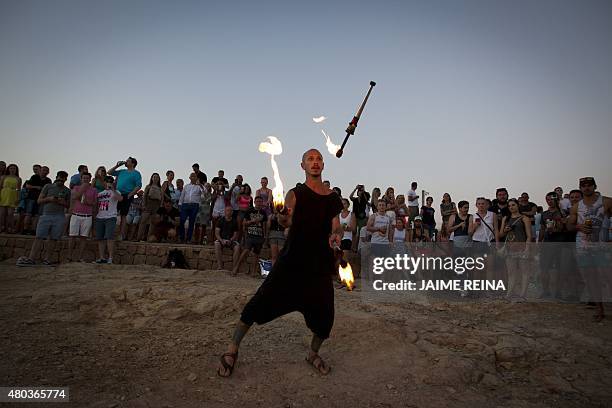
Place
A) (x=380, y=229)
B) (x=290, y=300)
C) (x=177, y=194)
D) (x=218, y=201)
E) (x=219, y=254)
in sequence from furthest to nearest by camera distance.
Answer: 1. (x=177, y=194)
2. (x=218, y=201)
3. (x=219, y=254)
4. (x=380, y=229)
5. (x=290, y=300)

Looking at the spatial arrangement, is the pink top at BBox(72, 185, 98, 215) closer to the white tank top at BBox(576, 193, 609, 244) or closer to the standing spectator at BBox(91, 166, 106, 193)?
the standing spectator at BBox(91, 166, 106, 193)

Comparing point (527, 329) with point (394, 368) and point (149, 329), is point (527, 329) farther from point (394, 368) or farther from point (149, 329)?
point (149, 329)

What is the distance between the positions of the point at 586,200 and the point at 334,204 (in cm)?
507

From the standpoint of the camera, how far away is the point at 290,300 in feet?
12.2

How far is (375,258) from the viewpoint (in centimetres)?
958

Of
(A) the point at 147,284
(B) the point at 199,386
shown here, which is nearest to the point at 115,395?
(B) the point at 199,386

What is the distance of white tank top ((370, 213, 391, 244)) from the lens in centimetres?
926

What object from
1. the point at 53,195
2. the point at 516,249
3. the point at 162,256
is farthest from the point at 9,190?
the point at 516,249

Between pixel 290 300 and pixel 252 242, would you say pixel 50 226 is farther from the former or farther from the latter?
pixel 290 300

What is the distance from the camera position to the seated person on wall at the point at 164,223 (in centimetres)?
1070

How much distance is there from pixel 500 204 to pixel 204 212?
7774mm

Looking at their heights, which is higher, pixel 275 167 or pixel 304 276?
Answer: pixel 275 167

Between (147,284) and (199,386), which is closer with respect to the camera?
(199,386)

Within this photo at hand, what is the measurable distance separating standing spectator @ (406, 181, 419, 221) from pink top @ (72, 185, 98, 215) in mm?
8879
